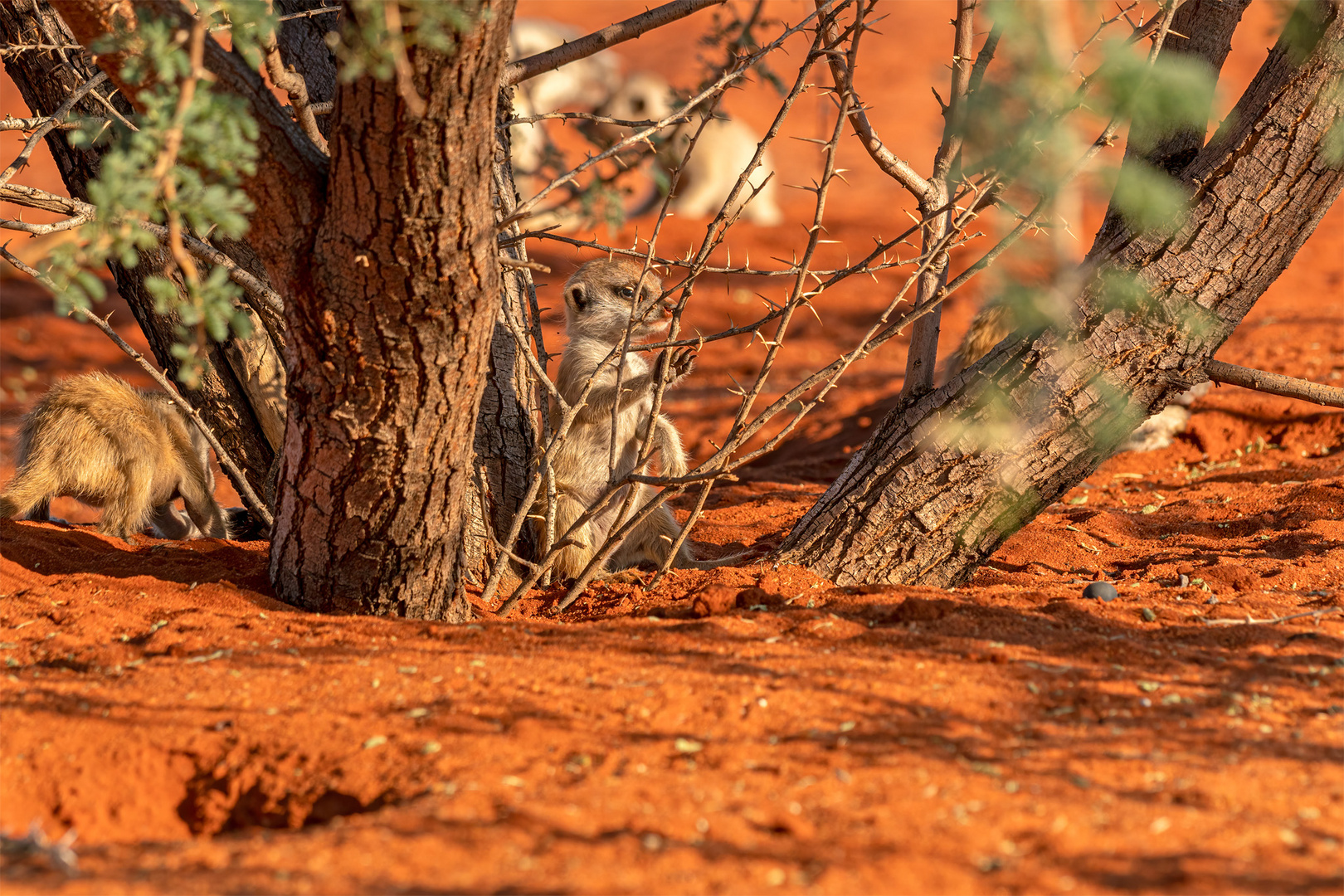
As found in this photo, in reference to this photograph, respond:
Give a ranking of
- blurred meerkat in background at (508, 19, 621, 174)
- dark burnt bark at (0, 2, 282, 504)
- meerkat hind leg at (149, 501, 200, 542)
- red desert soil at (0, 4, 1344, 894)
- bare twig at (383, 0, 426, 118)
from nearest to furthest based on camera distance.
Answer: bare twig at (383, 0, 426, 118)
red desert soil at (0, 4, 1344, 894)
dark burnt bark at (0, 2, 282, 504)
meerkat hind leg at (149, 501, 200, 542)
blurred meerkat in background at (508, 19, 621, 174)

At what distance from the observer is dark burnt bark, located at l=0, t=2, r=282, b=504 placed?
423 cm

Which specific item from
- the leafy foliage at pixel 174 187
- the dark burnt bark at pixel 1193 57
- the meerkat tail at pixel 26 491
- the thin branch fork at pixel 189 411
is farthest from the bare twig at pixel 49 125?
the dark burnt bark at pixel 1193 57

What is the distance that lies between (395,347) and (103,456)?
9.46 feet

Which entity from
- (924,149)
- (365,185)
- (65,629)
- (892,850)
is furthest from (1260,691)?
(924,149)

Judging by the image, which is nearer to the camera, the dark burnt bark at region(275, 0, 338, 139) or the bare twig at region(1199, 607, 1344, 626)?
the bare twig at region(1199, 607, 1344, 626)

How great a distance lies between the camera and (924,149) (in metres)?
20.2

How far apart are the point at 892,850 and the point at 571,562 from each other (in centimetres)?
302

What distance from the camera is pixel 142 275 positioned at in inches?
180

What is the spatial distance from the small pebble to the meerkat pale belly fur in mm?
1481

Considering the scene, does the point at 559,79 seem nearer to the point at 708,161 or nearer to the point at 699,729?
the point at 708,161

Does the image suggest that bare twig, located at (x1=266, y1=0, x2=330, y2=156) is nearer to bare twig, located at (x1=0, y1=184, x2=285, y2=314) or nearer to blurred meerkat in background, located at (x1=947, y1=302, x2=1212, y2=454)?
bare twig, located at (x1=0, y1=184, x2=285, y2=314)

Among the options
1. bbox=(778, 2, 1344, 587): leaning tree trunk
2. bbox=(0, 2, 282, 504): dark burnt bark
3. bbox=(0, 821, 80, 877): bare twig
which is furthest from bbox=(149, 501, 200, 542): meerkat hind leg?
bbox=(0, 821, 80, 877): bare twig

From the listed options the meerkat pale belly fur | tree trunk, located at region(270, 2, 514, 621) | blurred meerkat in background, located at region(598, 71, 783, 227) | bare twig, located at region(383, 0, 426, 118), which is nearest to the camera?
bare twig, located at region(383, 0, 426, 118)

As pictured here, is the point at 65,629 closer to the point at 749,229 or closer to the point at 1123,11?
the point at 1123,11
